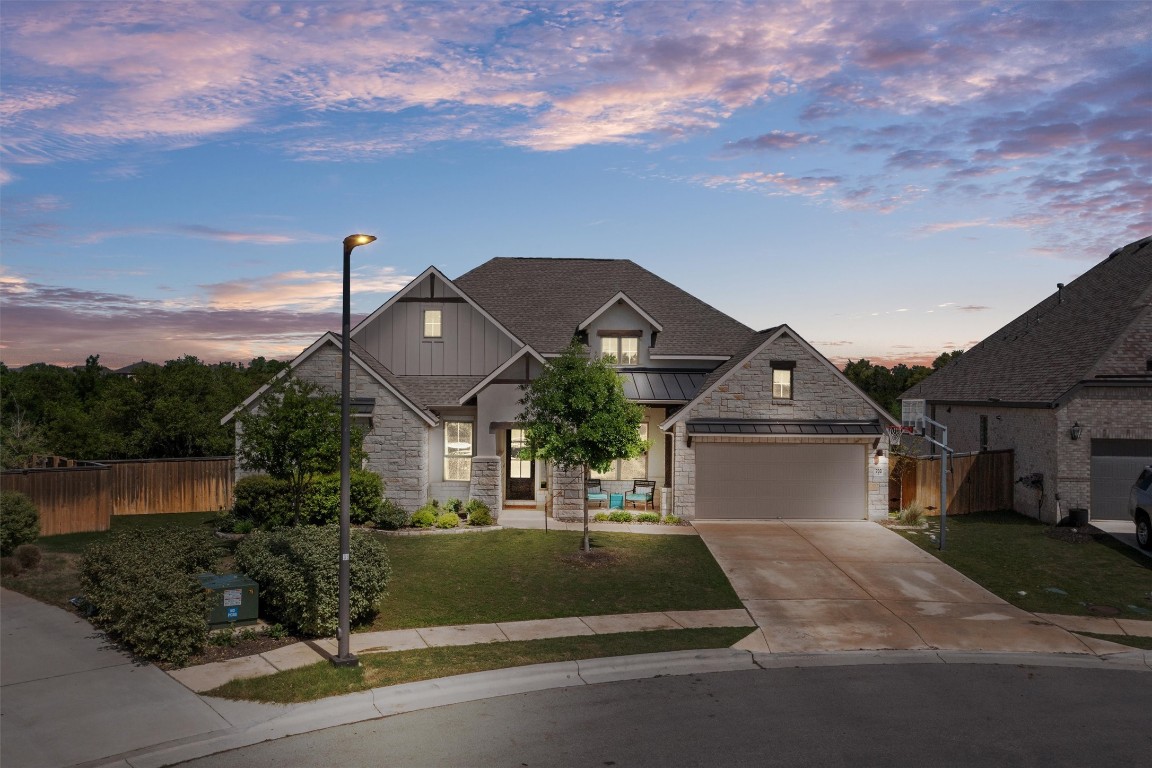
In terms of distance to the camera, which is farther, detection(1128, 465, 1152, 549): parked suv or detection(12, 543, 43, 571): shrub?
detection(1128, 465, 1152, 549): parked suv

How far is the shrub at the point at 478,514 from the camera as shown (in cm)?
2411

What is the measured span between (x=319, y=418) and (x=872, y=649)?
1283 cm

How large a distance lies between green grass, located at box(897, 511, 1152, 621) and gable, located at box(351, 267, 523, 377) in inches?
579

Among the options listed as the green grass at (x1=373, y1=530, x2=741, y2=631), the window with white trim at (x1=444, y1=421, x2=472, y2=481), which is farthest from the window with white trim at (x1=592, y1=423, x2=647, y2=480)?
the green grass at (x1=373, y1=530, x2=741, y2=631)

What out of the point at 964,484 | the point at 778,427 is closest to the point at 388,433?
the point at 778,427

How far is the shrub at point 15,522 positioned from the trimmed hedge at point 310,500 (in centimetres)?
532

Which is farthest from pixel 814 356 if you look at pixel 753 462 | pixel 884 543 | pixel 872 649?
pixel 872 649

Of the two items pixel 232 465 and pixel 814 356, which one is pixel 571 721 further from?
pixel 232 465

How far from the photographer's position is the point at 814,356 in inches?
1030

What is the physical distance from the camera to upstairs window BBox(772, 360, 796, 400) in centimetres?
2622

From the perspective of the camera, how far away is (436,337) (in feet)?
92.9

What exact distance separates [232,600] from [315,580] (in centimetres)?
163

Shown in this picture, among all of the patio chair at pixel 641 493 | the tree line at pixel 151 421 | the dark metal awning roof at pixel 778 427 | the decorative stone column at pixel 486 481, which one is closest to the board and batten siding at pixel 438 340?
the decorative stone column at pixel 486 481

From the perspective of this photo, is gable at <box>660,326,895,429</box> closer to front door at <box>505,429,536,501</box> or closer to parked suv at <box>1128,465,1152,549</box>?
front door at <box>505,429,536,501</box>
